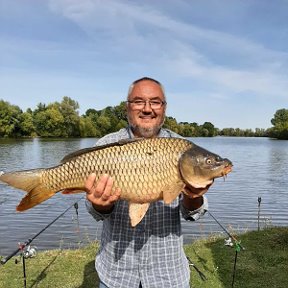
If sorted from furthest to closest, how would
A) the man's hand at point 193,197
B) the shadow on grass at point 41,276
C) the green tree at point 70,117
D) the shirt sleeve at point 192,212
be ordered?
the green tree at point 70,117 < the shadow on grass at point 41,276 < the shirt sleeve at point 192,212 < the man's hand at point 193,197

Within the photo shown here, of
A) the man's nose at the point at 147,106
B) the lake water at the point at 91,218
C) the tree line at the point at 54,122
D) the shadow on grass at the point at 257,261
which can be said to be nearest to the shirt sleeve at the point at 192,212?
the man's nose at the point at 147,106

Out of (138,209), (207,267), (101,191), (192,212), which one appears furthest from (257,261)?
(101,191)

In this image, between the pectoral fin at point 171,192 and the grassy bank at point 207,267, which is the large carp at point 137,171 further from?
the grassy bank at point 207,267

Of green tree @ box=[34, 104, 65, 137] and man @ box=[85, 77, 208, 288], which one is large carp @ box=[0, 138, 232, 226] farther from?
green tree @ box=[34, 104, 65, 137]

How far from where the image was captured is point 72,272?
22.0ft

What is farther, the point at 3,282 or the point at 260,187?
the point at 260,187

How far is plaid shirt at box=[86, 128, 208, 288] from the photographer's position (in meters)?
2.76

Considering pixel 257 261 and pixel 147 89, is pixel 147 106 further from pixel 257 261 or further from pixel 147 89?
pixel 257 261

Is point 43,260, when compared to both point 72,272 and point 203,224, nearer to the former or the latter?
point 72,272

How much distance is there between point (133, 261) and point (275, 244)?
5.83 m

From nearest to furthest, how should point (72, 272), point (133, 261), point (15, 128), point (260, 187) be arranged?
point (133, 261) < point (72, 272) < point (260, 187) < point (15, 128)

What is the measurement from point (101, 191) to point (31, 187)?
0.46 m

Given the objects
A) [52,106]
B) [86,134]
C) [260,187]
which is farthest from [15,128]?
[260,187]

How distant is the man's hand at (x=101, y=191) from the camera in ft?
8.02
